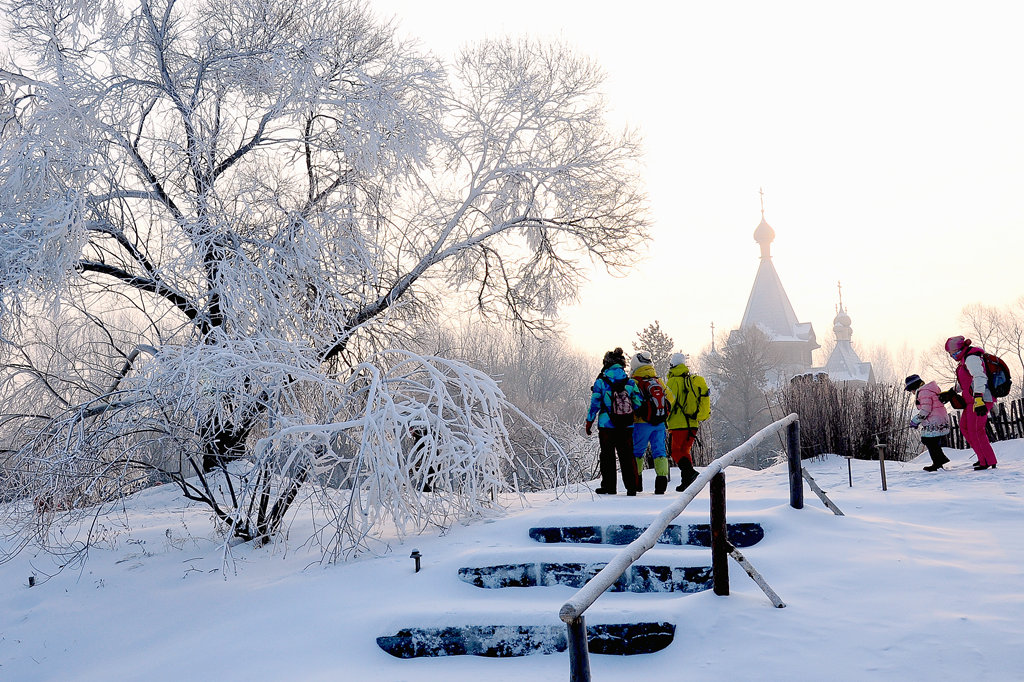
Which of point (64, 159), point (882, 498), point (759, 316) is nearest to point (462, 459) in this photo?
point (882, 498)

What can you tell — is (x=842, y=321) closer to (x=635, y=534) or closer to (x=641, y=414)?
(x=641, y=414)

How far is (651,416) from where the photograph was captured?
27.5ft

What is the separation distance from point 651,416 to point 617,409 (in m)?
0.50

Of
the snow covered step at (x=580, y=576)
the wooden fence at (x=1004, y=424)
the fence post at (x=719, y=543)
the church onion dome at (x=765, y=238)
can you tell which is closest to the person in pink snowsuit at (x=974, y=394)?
the wooden fence at (x=1004, y=424)

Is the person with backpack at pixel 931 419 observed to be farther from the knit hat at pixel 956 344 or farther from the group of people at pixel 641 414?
the group of people at pixel 641 414

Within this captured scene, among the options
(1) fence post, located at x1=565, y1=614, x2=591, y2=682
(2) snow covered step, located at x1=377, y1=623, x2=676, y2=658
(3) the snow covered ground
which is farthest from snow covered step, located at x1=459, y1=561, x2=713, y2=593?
(1) fence post, located at x1=565, y1=614, x2=591, y2=682

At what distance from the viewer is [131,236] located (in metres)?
10.2

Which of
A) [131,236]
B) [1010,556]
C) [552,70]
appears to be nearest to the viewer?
[1010,556]

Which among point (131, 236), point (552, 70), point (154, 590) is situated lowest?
point (154, 590)

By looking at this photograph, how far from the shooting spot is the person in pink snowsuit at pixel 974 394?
955cm

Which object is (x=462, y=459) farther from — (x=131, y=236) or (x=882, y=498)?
(x=131, y=236)

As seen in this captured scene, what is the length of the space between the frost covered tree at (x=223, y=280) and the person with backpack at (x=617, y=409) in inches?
50.4

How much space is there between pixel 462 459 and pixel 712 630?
318cm

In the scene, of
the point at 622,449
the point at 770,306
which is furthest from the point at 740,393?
the point at 622,449
